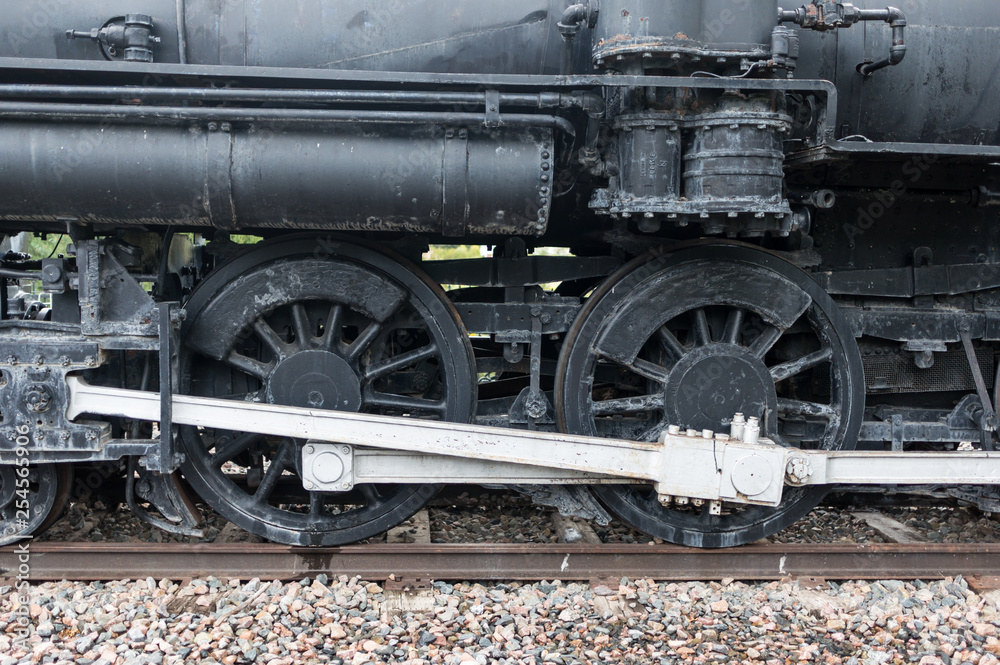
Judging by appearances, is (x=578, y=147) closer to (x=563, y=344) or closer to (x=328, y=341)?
(x=563, y=344)

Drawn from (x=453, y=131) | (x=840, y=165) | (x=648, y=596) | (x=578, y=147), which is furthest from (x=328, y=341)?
(x=840, y=165)

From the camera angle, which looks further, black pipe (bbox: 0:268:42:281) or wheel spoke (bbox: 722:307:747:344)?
wheel spoke (bbox: 722:307:747:344)

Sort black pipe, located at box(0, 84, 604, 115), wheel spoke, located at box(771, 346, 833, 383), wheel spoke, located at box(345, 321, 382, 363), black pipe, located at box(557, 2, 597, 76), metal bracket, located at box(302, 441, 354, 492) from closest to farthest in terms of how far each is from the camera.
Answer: black pipe, located at box(0, 84, 604, 115) < black pipe, located at box(557, 2, 597, 76) < metal bracket, located at box(302, 441, 354, 492) < wheel spoke, located at box(345, 321, 382, 363) < wheel spoke, located at box(771, 346, 833, 383)

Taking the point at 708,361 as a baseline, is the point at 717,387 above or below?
below

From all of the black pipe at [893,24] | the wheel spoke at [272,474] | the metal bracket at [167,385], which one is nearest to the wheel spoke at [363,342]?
the wheel spoke at [272,474]

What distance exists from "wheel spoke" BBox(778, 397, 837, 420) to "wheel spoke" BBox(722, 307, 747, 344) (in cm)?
43

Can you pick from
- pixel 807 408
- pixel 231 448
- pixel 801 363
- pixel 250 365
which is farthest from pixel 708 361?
pixel 231 448

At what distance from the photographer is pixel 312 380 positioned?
3.74 m

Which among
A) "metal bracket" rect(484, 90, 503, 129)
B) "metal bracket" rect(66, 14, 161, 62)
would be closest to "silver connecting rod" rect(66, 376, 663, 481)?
"metal bracket" rect(484, 90, 503, 129)

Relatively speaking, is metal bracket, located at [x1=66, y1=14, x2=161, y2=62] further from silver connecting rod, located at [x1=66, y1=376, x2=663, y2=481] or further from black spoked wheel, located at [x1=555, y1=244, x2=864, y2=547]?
black spoked wheel, located at [x1=555, y1=244, x2=864, y2=547]

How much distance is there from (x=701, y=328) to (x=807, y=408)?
2.36ft

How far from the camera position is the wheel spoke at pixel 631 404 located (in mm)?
3898

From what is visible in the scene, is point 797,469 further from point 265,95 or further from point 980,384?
point 265,95

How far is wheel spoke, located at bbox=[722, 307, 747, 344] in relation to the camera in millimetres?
3938
